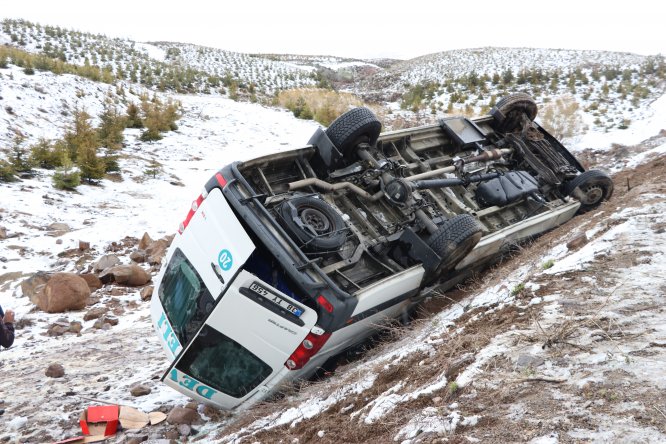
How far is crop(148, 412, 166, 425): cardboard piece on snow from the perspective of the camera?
4.52 metres

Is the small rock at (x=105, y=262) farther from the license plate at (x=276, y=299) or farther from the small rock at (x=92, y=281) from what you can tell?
the license plate at (x=276, y=299)

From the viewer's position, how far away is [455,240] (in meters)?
4.72

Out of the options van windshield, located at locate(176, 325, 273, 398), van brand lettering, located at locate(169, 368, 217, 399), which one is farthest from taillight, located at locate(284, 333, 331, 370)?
van brand lettering, located at locate(169, 368, 217, 399)

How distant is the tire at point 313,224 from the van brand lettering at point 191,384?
1.52 m

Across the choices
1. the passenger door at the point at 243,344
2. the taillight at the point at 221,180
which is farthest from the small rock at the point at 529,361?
the taillight at the point at 221,180

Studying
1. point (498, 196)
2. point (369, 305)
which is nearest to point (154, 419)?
point (369, 305)

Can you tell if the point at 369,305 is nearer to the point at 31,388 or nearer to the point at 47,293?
the point at 31,388

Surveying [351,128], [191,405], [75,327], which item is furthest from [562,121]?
[75,327]

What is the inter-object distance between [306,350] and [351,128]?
9.20 feet

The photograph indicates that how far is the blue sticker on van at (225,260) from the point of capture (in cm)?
379

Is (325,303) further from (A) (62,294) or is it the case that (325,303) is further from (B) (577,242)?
(A) (62,294)

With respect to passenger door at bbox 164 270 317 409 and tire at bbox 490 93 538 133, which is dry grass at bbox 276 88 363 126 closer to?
tire at bbox 490 93 538 133

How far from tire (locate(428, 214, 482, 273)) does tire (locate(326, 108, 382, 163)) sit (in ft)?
5.34

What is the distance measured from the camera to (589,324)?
9.99 feet
